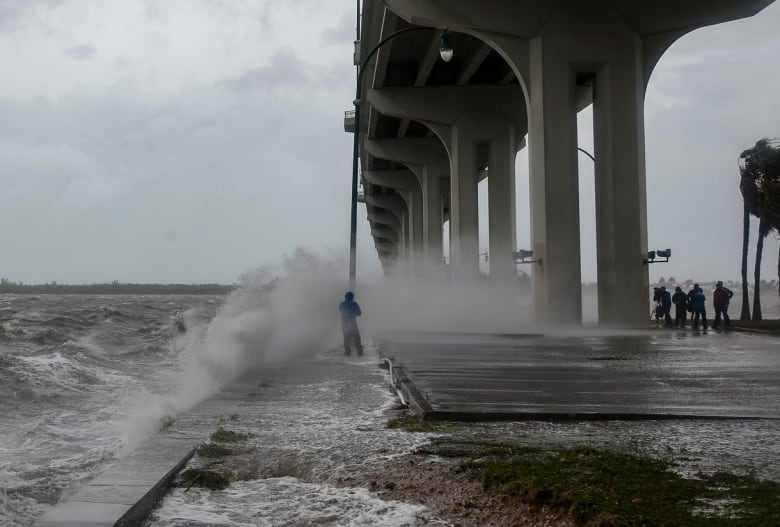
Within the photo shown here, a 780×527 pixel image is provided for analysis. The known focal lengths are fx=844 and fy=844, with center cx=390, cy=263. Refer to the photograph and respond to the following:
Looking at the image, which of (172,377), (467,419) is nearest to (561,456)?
(467,419)

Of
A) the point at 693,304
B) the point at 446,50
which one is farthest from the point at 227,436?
the point at 693,304

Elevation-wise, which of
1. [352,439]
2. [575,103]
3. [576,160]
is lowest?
[352,439]

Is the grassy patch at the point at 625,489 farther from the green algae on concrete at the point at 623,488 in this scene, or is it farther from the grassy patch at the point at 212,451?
the grassy patch at the point at 212,451

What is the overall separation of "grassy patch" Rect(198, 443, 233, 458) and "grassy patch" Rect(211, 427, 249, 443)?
12.0 inches

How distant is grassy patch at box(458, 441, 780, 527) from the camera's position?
4.18 m

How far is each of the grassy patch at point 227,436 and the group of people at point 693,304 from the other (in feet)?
Answer: 79.7

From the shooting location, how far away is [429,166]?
5122 centimetres

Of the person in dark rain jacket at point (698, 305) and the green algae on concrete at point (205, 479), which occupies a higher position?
the person in dark rain jacket at point (698, 305)

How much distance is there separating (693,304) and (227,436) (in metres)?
26.2

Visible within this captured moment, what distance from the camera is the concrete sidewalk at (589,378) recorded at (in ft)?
26.8

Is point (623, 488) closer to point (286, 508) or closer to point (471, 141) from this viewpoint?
point (286, 508)

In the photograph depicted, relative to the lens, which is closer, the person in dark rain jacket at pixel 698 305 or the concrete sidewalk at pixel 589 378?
the concrete sidewalk at pixel 589 378

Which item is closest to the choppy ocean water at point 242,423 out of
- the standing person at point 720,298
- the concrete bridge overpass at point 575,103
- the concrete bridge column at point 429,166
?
the concrete bridge overpass at point 575,103

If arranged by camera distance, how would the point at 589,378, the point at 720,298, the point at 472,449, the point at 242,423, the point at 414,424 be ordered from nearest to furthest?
the point at 472,449 → the point at 414,424 → the point at 242,423 → the point at 589,378 → the point at 720,298
